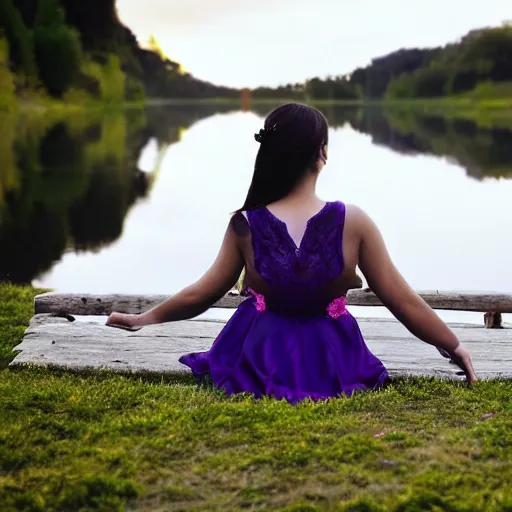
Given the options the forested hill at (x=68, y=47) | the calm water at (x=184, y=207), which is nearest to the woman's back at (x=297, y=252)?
the calm water at (x=184, y=207)

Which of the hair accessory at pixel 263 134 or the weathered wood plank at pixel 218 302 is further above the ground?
the hair accessory at pixel 263 134

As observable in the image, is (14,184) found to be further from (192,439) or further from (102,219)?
(192,439)

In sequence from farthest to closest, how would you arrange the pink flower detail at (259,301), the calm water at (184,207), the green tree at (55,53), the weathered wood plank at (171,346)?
the green tree at (55,53)
the calm water at (184,207)
the weathered wood plank at (171,346)
the pink flower detail at (259,301)

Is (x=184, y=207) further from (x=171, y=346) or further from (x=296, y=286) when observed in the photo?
(x=296, y=286)

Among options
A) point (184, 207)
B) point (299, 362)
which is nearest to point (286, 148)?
point (299, 362)

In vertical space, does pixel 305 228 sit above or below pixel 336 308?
above

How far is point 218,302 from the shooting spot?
5.90 metres

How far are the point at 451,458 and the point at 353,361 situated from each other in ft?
3.82

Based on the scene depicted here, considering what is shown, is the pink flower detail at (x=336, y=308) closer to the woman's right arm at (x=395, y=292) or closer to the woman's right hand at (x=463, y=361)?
the woman's right arm at (x=395, y=292)

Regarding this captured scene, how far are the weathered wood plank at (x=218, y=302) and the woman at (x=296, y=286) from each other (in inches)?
60.3

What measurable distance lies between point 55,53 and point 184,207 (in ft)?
162

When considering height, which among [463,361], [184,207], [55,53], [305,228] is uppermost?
[55,53]

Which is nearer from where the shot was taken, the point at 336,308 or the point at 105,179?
the point at 336,308

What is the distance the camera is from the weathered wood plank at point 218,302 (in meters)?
5.87
